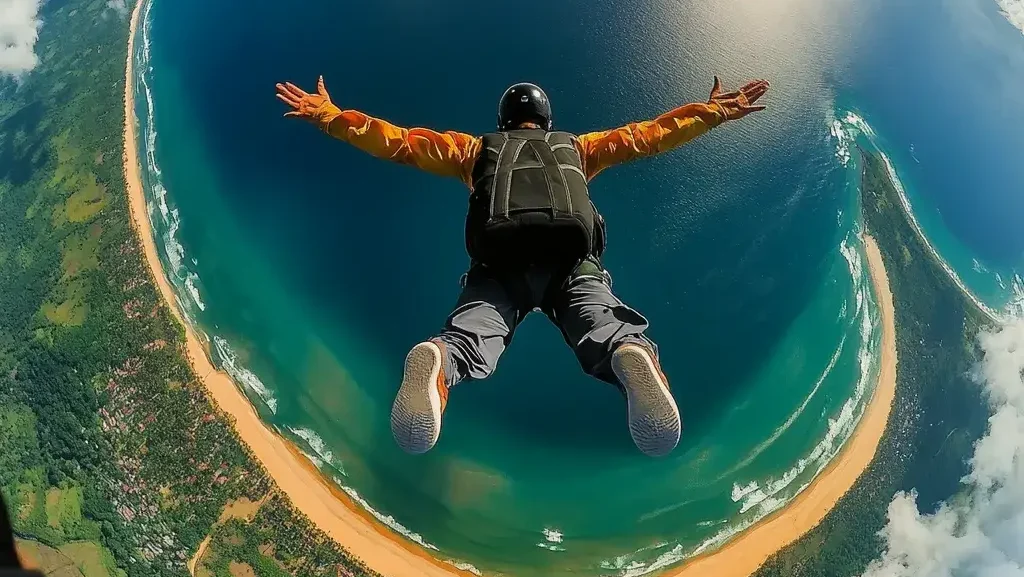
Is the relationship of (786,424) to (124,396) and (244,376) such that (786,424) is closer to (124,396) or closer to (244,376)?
(244,376)

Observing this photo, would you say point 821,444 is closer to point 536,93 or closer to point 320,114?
point 536,93

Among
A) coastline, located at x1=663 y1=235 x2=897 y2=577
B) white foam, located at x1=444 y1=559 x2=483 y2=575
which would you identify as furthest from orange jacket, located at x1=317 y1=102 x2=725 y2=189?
coastline, located at x1=663 y1=235 x2=897 y2=577

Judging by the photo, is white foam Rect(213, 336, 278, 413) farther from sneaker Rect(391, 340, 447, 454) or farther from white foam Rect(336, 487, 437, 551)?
sneaker Rect(391, 340, 447, 454)

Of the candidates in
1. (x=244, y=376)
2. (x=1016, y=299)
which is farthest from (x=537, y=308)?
(x=1016, y=299)

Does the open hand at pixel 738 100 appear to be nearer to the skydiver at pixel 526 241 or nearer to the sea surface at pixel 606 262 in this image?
the skydiver at pixel 526 241

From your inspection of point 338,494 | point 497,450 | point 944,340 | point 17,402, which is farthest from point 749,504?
point 17,402

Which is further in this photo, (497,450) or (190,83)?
(190,83)
